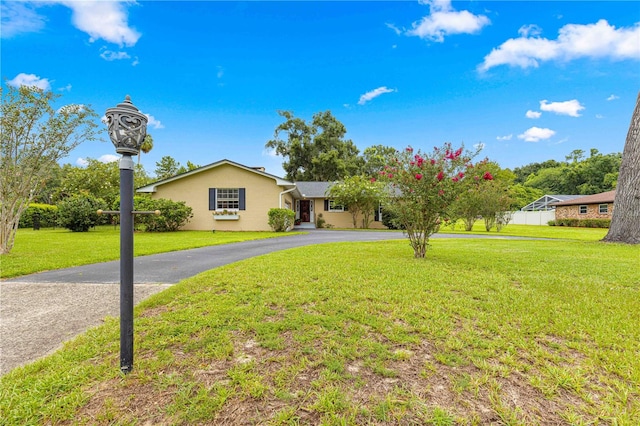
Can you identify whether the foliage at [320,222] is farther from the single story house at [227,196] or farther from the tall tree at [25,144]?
the tall tree at [25,144]

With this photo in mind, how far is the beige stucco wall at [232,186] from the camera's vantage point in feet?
54.6

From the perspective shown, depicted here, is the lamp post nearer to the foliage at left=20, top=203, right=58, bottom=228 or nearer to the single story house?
the single story house

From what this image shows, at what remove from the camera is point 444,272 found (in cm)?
508

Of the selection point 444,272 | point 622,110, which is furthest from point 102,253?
point 622,110

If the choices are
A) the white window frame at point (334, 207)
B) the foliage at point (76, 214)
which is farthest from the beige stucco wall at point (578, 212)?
the foliage at point (76, 214)

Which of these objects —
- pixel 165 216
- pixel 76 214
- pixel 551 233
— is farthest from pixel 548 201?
pixel 76 214

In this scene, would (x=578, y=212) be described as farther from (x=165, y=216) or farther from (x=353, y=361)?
(x=165, y=216)

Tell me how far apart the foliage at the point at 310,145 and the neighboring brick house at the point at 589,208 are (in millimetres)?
21600

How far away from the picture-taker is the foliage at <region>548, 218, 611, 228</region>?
22.9 m

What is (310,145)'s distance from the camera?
3412 cm

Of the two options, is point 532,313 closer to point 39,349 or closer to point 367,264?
point 367,264

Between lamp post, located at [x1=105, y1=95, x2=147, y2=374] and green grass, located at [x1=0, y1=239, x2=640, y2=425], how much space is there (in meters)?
0.27

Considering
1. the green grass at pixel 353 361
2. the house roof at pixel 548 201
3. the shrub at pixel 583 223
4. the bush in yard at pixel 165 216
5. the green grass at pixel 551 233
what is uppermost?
the house roof at pixel 548 201

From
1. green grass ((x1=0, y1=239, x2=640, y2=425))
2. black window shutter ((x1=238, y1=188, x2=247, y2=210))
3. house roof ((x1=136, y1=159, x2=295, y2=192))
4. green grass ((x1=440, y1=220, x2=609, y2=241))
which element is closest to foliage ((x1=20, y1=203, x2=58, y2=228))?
house roof ((x1=136, y1=159, x2=295, y2=192))
